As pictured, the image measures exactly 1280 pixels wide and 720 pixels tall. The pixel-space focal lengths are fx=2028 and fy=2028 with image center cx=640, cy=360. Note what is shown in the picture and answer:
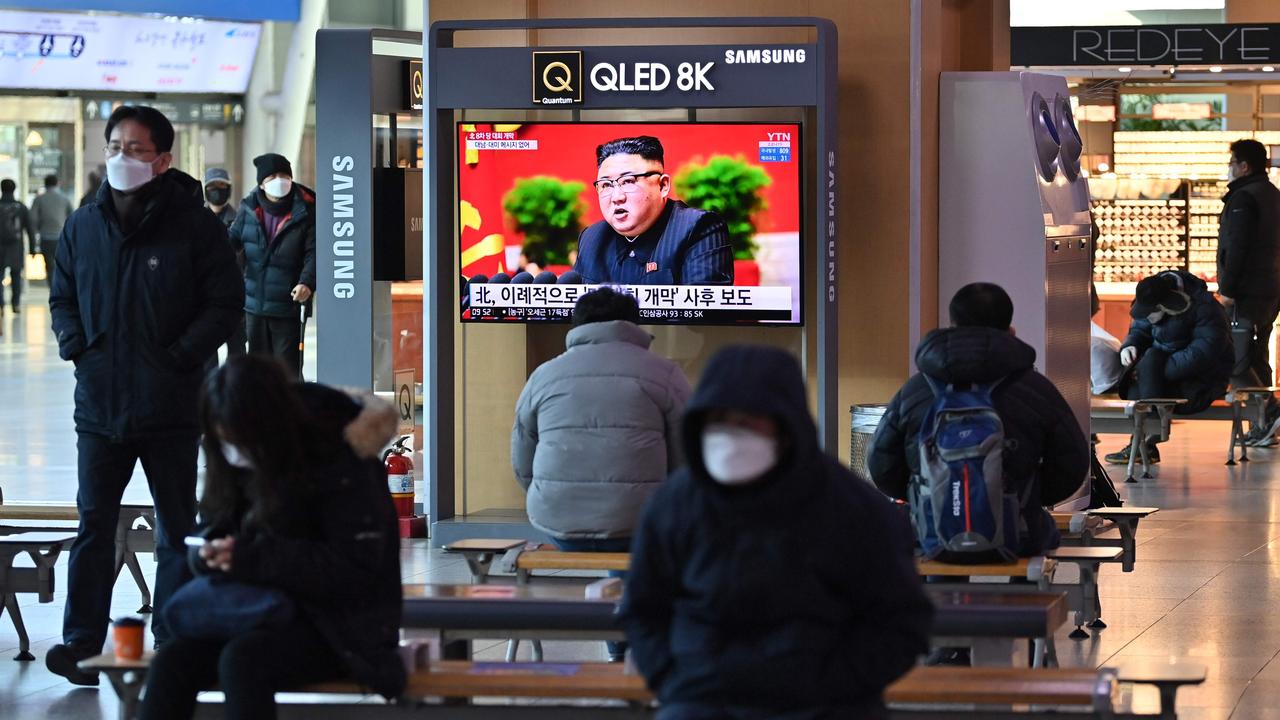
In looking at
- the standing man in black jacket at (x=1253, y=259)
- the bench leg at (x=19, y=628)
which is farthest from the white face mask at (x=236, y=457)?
the standing man in black jacket at (x=1253, y=259)

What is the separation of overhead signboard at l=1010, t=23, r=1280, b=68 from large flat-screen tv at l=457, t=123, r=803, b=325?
771 cm

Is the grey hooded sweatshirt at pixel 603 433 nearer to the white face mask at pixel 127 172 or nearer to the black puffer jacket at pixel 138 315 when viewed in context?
the black puffer jacket at pixel 138 315

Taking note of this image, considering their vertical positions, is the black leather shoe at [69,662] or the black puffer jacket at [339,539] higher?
the black puffer jacket at [339,539]

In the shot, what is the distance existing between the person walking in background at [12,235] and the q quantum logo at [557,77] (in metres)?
18.3

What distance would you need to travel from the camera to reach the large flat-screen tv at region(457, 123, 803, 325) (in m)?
8.95

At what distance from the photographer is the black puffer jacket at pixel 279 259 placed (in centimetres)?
1215

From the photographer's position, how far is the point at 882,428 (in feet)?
19.6

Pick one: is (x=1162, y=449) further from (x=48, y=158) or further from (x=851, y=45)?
(x=48, y=158)

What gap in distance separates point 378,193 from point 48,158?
20.8 meters

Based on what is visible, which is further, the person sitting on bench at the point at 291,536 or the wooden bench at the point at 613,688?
the wooden bench at the point at 613,688

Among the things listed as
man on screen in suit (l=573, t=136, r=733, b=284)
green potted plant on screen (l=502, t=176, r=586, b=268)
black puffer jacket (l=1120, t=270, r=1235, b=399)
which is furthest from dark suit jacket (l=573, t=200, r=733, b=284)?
black puffer jacket (l=1120, t=270, r=1235, b=399)

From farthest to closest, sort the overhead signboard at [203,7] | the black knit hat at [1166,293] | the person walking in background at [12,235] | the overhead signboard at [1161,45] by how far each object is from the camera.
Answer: the person walking in background at [12,235], the overhead signboard at [203,7], the overhead signboard at [1161,45], the black knit hat at [1166,293]

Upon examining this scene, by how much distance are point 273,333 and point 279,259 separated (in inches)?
18.6

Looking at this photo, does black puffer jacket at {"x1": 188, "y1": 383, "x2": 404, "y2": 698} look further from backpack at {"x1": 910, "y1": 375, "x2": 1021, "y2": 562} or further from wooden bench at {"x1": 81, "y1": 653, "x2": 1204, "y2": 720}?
backpack at {"x1": 910, "y1": 375, "x2": 1021, "y2": 562}
